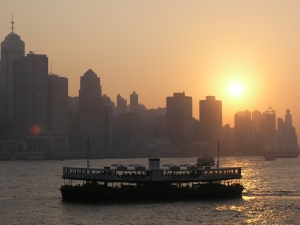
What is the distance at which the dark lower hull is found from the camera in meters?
102

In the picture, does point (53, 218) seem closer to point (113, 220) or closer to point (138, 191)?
point (113, 220)

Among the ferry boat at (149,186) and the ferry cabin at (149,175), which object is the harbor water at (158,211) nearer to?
the ferry boat at (149,186)

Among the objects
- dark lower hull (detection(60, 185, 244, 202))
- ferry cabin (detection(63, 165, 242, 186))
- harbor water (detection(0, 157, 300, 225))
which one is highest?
ferry cabin (detection(63, 165, 242, 186))

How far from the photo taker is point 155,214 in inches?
3563

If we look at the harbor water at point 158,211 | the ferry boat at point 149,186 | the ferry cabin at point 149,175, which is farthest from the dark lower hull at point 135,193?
the harbor water at point 158,211

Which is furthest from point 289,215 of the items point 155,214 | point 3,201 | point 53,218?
point 3,201

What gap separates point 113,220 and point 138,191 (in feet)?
A: 53.2

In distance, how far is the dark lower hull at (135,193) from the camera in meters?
102

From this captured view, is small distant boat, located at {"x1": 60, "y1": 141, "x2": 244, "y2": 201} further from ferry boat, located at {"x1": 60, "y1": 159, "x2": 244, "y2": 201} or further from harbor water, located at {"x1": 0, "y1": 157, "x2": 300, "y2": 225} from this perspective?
harbor water, located at {"x1": 0, "y1": 157, "x2": 300, "y2": 225}

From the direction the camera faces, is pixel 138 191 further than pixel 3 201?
No

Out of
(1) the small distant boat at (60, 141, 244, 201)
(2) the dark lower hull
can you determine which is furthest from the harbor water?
(1) the small distant boat at (60, 141, 244, 201)

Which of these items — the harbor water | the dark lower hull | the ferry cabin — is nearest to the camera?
the harbor water

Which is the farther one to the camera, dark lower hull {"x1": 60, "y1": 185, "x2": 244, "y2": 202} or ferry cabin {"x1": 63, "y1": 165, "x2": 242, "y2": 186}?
ferry cabin {"x1": 63, "y1": 165, "x2": 242, "y2": 186}

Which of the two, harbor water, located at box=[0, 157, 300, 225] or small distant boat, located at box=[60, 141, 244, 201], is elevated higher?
small distant boat, located at box=[60, 141, 244, 201]
